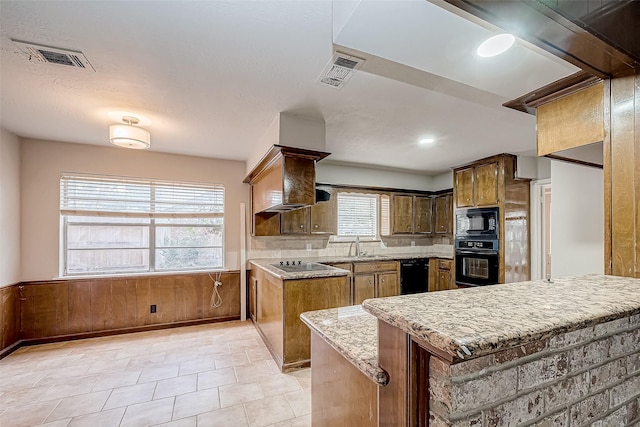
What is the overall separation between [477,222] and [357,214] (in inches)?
77.5

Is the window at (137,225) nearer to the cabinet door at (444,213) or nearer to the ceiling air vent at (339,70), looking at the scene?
the ceiling air vent at (339,70)

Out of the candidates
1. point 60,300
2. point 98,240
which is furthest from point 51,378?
point 98,240

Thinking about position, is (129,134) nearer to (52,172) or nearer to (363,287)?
(52,172)

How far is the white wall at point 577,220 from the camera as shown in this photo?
2359mm

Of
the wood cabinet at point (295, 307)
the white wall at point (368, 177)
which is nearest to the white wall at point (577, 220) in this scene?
the wood cabinet at point (295, 307)

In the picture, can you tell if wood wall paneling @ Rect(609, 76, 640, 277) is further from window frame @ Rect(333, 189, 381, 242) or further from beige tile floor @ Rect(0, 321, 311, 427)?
window frame @ Rect(333, 189, 381, 242)

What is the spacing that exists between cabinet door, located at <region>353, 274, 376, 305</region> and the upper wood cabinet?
1977mm

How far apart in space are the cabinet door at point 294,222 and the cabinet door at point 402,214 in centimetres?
177

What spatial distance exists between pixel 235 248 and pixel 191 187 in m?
1.15

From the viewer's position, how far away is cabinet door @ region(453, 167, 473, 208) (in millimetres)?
4853

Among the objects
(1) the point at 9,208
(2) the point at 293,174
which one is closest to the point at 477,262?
(2) the point at 293,174

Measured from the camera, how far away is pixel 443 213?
227 inches

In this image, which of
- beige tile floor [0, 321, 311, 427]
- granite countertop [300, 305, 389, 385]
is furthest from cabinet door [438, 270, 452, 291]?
granite countertop [300, 305, 389, 385]

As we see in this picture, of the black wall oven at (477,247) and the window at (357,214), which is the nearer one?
the black wall oven at (477,247)
